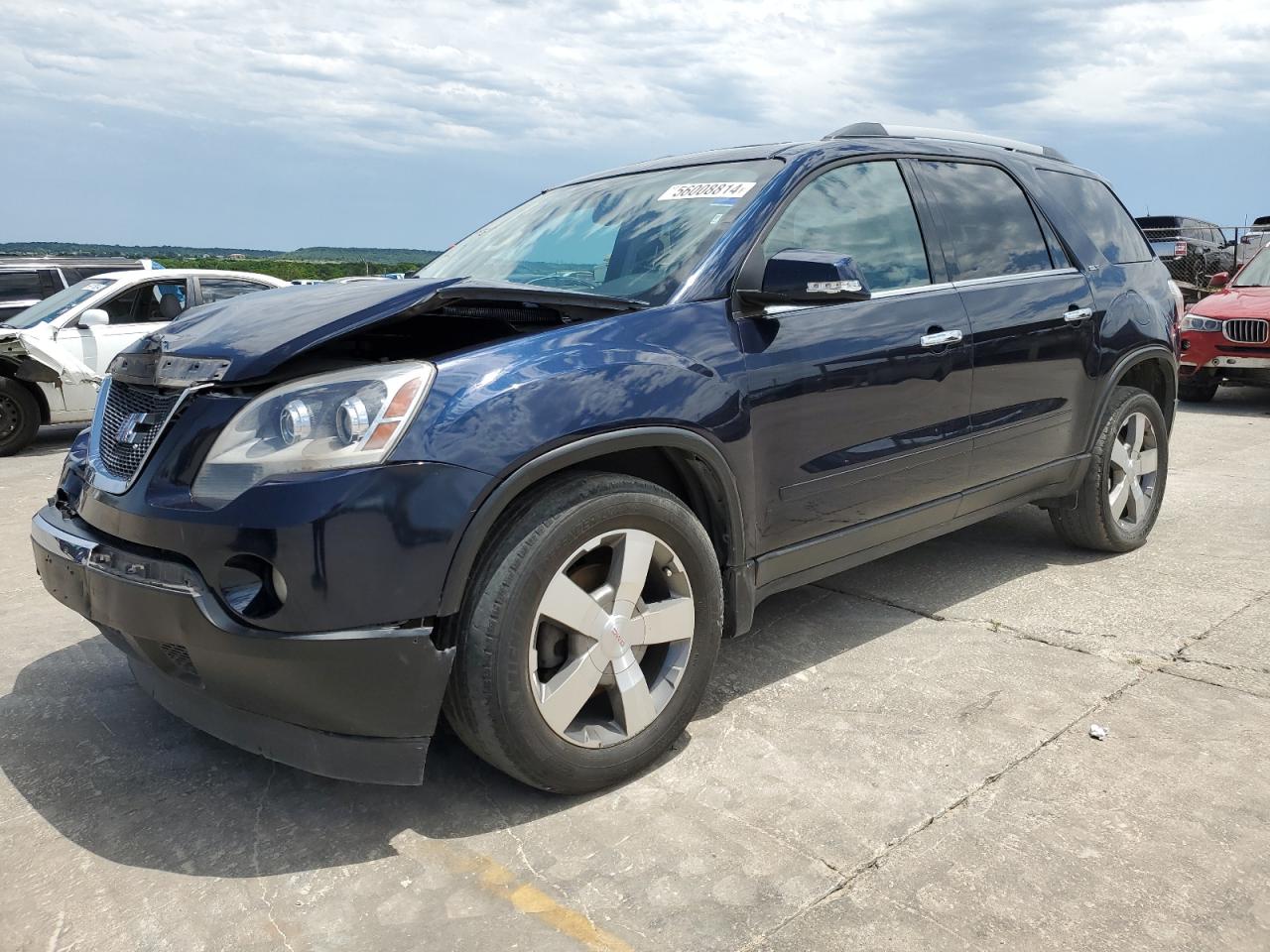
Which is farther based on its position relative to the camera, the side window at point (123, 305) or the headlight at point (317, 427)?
the side window at point (123, 305)

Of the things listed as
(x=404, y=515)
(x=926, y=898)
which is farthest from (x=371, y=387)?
(x=926, y=898)

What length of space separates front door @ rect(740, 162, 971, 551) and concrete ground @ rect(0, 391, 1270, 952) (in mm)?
608

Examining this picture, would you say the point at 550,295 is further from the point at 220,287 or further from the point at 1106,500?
the point at 220,287

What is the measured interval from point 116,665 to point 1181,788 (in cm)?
343

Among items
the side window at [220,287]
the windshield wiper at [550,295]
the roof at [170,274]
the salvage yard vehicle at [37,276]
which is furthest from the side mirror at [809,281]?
the salvage yard vehicle at [37,276]

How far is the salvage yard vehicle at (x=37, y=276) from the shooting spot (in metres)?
11.4

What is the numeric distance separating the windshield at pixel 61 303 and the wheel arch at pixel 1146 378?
876 cm

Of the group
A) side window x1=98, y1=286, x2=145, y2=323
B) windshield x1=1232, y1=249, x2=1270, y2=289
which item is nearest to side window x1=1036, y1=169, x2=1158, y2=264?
windshield x1=1232, y1=249, x2=1270, y2=289

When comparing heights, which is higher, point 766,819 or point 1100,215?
point 1100,215

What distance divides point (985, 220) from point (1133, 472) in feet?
5.17

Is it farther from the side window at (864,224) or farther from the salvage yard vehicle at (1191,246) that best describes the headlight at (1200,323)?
the salvage yard vehicle at (1191,246)

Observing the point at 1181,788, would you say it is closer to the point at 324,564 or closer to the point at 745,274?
the point at 745,274

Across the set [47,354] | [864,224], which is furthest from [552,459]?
[47,354]

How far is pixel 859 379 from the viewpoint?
3414 mm
